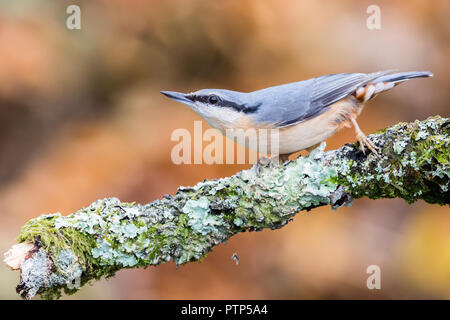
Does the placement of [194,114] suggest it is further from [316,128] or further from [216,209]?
[216,209]

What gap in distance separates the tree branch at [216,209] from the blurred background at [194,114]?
1450mm

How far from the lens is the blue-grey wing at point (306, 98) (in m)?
2.65

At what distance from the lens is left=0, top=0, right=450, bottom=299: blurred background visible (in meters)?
3.67

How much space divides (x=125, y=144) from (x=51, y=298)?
1.94m

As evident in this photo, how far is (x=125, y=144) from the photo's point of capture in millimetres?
3877

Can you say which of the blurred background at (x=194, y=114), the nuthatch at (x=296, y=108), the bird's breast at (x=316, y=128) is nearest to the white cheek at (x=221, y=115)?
the nuthatch at (x=296, y=108)

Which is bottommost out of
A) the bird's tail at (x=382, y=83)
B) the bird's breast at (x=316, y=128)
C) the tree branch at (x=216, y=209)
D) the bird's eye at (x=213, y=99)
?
the tree branch at (x=216, y=209)

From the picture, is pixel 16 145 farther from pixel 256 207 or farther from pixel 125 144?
pixel 256 207

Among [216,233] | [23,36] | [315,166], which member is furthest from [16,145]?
[315,166]

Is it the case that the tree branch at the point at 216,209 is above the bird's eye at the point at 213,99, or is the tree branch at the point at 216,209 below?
below

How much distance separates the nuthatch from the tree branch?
1.15 feet

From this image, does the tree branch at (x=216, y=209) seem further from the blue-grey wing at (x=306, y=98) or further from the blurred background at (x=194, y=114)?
the blurred background at (x=194, y=114)

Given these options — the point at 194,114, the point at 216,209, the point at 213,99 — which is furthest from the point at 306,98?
the point at 194,114

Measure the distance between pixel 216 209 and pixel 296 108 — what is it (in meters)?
0.83
